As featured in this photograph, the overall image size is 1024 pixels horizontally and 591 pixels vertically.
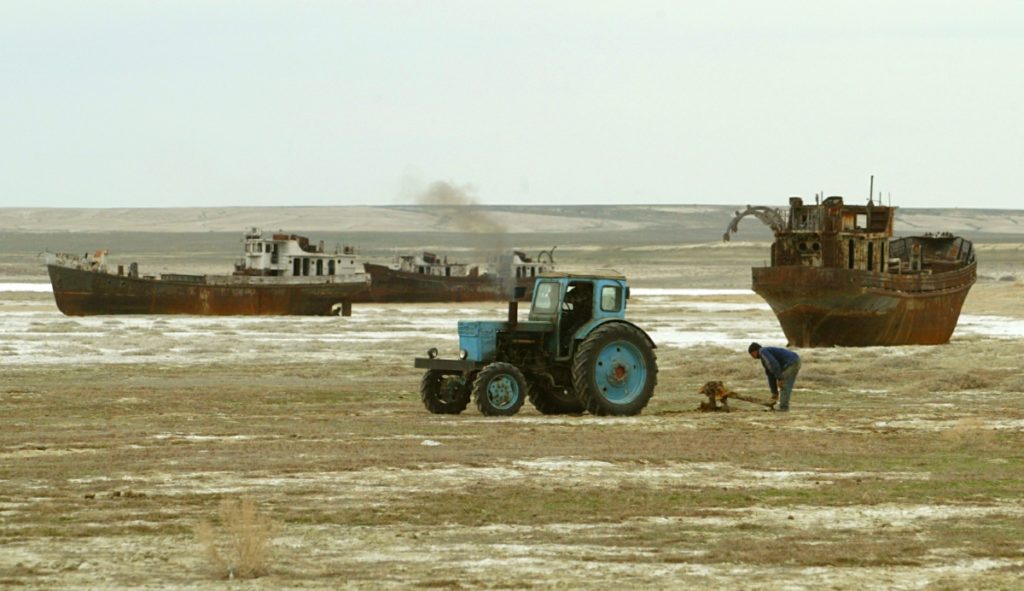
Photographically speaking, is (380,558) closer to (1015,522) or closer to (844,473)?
(1015,522)

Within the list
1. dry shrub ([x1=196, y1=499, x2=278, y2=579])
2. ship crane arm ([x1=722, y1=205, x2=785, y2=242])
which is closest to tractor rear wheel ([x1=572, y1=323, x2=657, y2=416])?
dry shrub ([x1=196, y1=499, x2=278, y2=579])

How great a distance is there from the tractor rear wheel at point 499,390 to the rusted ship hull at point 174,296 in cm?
4216

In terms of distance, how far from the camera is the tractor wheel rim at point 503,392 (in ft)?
71.8

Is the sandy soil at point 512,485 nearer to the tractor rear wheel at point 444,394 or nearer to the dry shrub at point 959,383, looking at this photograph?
the dry shrub at point 959,383

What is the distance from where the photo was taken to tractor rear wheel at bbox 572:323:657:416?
71.4 ft

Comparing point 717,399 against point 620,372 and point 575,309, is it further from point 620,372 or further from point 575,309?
point 575,309

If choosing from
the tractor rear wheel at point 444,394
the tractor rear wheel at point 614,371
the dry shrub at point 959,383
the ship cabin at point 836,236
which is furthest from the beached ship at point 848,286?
the tractor rear wheel at point 444,394

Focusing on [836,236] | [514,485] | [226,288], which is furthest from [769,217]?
[514,485]

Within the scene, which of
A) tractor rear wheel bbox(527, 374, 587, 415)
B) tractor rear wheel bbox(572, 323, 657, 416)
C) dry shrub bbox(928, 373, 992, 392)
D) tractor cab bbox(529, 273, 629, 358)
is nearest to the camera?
tractor rear wheel bbox(572, 323, 657, 416)

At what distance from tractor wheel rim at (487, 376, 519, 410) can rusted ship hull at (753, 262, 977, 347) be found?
69.6ft

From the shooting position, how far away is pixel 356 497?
14539 millimetres

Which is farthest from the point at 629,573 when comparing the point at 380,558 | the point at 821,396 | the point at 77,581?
the point at 821,396

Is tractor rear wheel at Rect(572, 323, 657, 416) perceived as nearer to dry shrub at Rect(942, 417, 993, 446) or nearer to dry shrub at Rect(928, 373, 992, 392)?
dry shrub at Rect(942, 417, 993, 446)

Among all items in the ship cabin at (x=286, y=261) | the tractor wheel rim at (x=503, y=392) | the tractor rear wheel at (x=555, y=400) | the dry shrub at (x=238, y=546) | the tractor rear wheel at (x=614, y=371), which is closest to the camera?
the dry shrub at (x=238, y=546)
